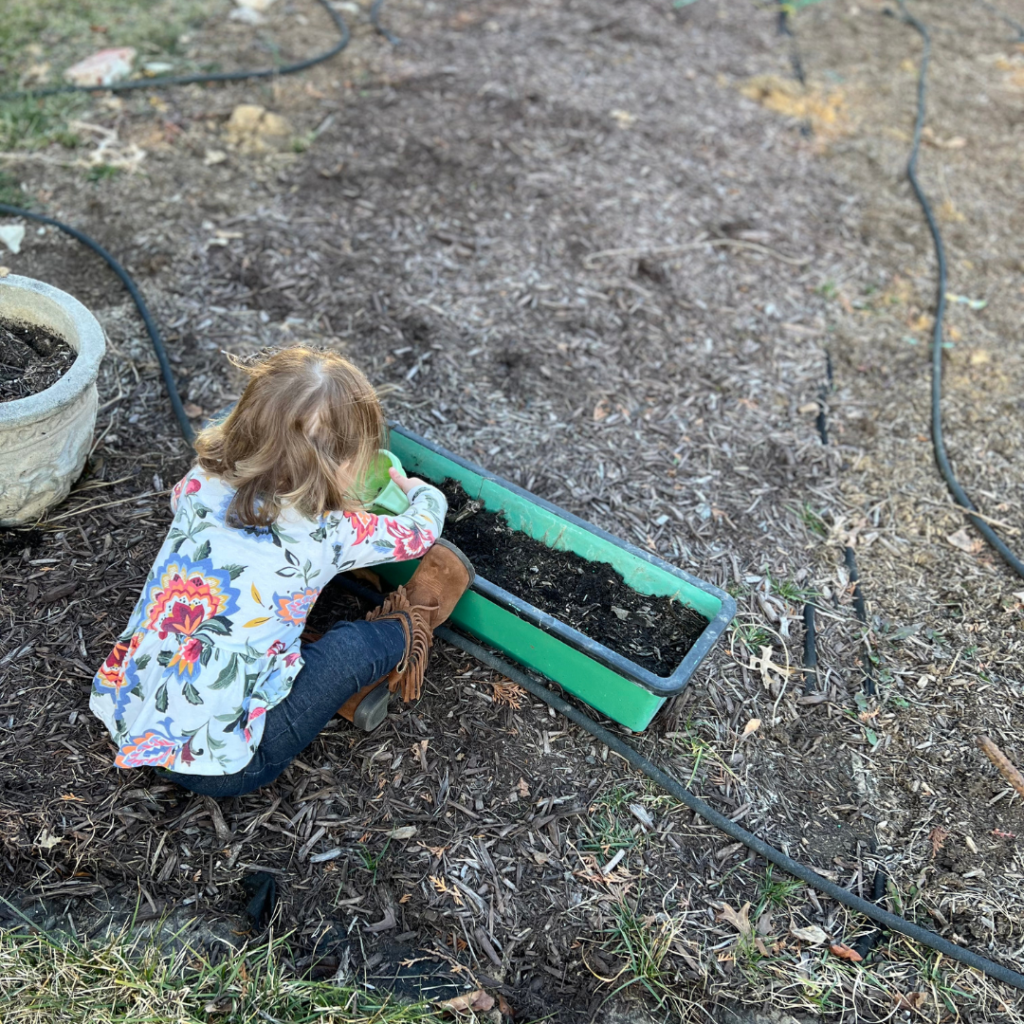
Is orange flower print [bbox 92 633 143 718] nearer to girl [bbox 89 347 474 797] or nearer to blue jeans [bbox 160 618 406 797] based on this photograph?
girl [bbox 89 347 474 797]

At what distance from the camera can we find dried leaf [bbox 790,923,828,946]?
7.30 feet

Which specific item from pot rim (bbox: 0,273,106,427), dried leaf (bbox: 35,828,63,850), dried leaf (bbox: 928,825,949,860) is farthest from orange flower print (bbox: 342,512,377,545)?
dried leaf (bbox: 928,825,949,860)

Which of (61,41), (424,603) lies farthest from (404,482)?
(61,41)

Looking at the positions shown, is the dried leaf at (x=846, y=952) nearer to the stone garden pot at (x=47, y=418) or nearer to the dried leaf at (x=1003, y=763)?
the dried leaf at (x=1003, y=763)

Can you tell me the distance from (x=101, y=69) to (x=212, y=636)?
4254 millimetres

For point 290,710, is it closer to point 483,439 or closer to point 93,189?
point 483,439

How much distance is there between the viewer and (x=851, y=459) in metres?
3.52

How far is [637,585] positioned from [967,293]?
9.88 ft

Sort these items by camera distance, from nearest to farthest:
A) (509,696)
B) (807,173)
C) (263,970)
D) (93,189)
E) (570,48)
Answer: (263,970)
(509,696)
(93,189)
(807,173)
(570,48)

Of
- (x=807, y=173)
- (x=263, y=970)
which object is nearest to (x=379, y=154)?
(x=807, y=173)

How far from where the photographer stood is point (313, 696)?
2186 millimetres

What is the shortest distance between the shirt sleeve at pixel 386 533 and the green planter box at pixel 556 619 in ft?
0.74

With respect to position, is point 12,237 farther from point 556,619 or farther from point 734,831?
point 734,831

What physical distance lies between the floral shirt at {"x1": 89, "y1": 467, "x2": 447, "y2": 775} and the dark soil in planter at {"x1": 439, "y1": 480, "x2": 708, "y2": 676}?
2.22 ft
